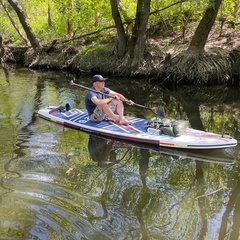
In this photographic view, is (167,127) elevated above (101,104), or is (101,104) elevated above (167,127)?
(101,104)

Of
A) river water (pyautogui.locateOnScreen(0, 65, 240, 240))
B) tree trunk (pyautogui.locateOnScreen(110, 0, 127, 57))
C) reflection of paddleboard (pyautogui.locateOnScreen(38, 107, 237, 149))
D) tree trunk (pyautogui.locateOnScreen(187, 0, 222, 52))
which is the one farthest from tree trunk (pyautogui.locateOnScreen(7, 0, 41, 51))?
reflection of paddleboard (pyautogui.locateOnScreen(38, 107, 237, 149))

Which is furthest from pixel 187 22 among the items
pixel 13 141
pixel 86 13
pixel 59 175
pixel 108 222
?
pixel 108 222

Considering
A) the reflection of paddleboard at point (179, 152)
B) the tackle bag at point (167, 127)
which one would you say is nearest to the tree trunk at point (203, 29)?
the tackle bag at point (167, 127)

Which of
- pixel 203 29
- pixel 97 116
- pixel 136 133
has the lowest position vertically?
pixel 136 133

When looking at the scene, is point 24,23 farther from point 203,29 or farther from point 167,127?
point 167,127

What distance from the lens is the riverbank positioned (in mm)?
10938

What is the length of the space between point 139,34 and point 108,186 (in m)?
8.50

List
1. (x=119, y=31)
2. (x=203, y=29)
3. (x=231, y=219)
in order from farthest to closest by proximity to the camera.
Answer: (x=119, y=31), (x=203, y=29), (x=231, y=219)

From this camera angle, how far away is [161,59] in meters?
12.0

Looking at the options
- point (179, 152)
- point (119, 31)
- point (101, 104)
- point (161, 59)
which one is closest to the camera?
point (179, 152)

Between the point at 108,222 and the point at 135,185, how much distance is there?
905 millimetres

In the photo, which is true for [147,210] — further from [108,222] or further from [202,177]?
[202,177]

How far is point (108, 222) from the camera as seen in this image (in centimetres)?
353

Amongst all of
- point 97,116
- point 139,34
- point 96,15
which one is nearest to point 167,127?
point 97,116
